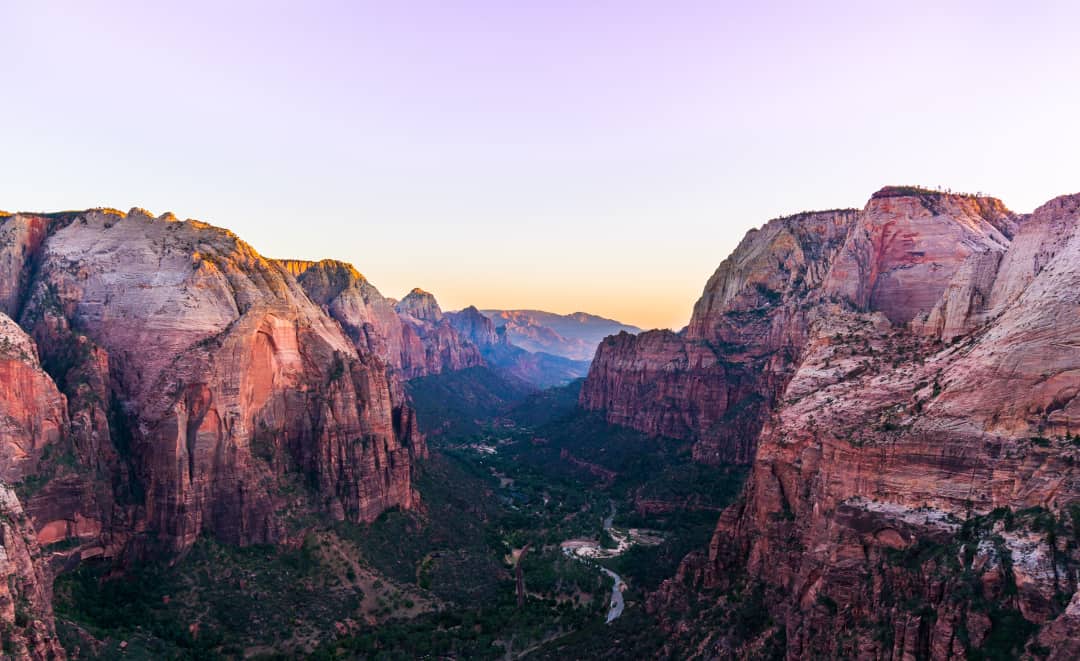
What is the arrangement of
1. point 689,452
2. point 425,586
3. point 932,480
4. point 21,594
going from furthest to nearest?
point 689,452 < point 425,586 < point 21,594 < point 932,480

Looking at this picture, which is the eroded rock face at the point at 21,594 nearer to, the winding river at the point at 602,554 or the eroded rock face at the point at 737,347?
the winding river at the point at 602,554

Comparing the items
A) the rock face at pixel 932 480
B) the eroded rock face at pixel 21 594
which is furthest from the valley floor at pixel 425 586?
Answer: the rock face at pixel 932 480

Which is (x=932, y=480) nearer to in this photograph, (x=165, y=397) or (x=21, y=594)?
(x=21, y=594)

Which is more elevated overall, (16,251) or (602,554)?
(16,251)

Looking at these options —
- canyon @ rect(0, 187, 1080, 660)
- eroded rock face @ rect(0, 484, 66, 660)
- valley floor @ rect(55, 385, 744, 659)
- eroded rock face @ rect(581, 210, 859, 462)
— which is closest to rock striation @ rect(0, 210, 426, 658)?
canyon @ rect(0, 187, 1080, 660)

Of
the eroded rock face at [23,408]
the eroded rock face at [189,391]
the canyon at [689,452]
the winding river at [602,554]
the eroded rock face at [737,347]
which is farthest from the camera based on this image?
the eroded rock face at [737,347]

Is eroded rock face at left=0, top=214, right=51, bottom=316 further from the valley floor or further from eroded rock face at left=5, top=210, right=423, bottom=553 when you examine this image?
the valley floor

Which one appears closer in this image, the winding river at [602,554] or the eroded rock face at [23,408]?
the eroded rock face at [23,408]

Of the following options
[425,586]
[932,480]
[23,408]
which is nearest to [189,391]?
[23,408]

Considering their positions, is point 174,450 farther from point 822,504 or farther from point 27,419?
point 822,504
